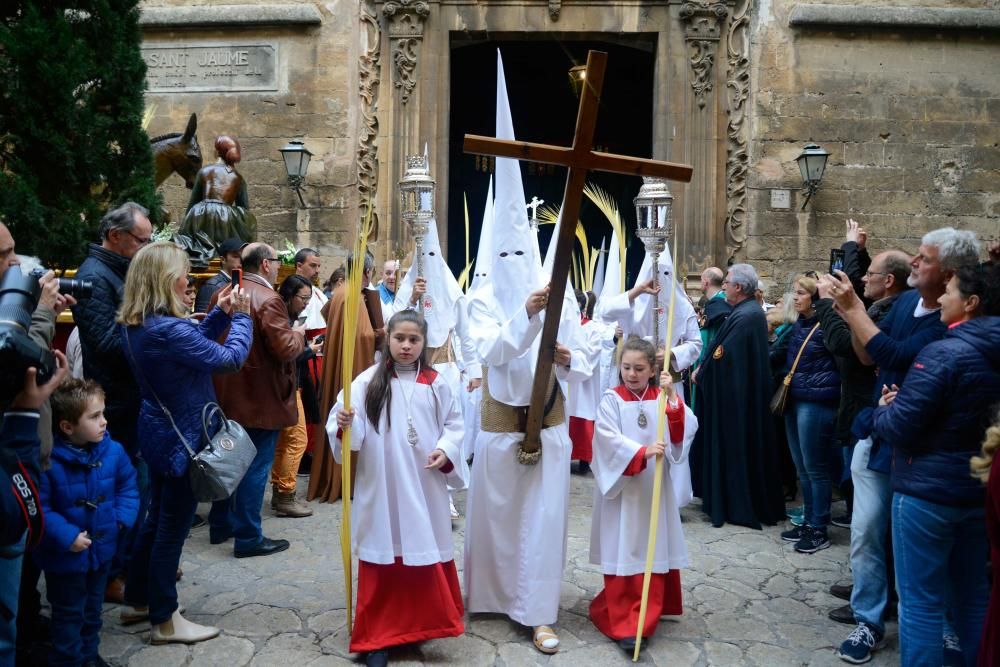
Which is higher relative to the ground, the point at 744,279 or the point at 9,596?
the point at 744,279

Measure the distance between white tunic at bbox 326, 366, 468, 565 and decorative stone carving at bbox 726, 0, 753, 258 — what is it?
8.28 m

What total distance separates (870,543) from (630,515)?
1.14 meters

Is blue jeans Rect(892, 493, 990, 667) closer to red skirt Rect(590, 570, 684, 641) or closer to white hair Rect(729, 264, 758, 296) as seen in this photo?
red skirt Rect(590, 570, 684, 641)

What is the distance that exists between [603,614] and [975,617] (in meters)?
1.63

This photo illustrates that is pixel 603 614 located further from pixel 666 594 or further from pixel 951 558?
pixel 951 558

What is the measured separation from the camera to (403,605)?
389cm

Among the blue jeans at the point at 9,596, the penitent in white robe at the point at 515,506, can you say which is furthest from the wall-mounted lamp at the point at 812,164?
the blue jeans at the point at 9,596

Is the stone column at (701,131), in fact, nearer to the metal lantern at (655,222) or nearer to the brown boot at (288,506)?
the brown boot at (288,506)

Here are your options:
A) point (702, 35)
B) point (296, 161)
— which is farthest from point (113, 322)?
point (702, 35)

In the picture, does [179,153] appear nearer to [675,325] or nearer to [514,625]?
[675,325]

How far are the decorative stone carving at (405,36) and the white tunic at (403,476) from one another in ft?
26.7

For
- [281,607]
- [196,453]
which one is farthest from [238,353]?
[281,607]

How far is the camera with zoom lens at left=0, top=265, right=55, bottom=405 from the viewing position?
8.41 feet

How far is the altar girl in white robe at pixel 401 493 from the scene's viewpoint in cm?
383
